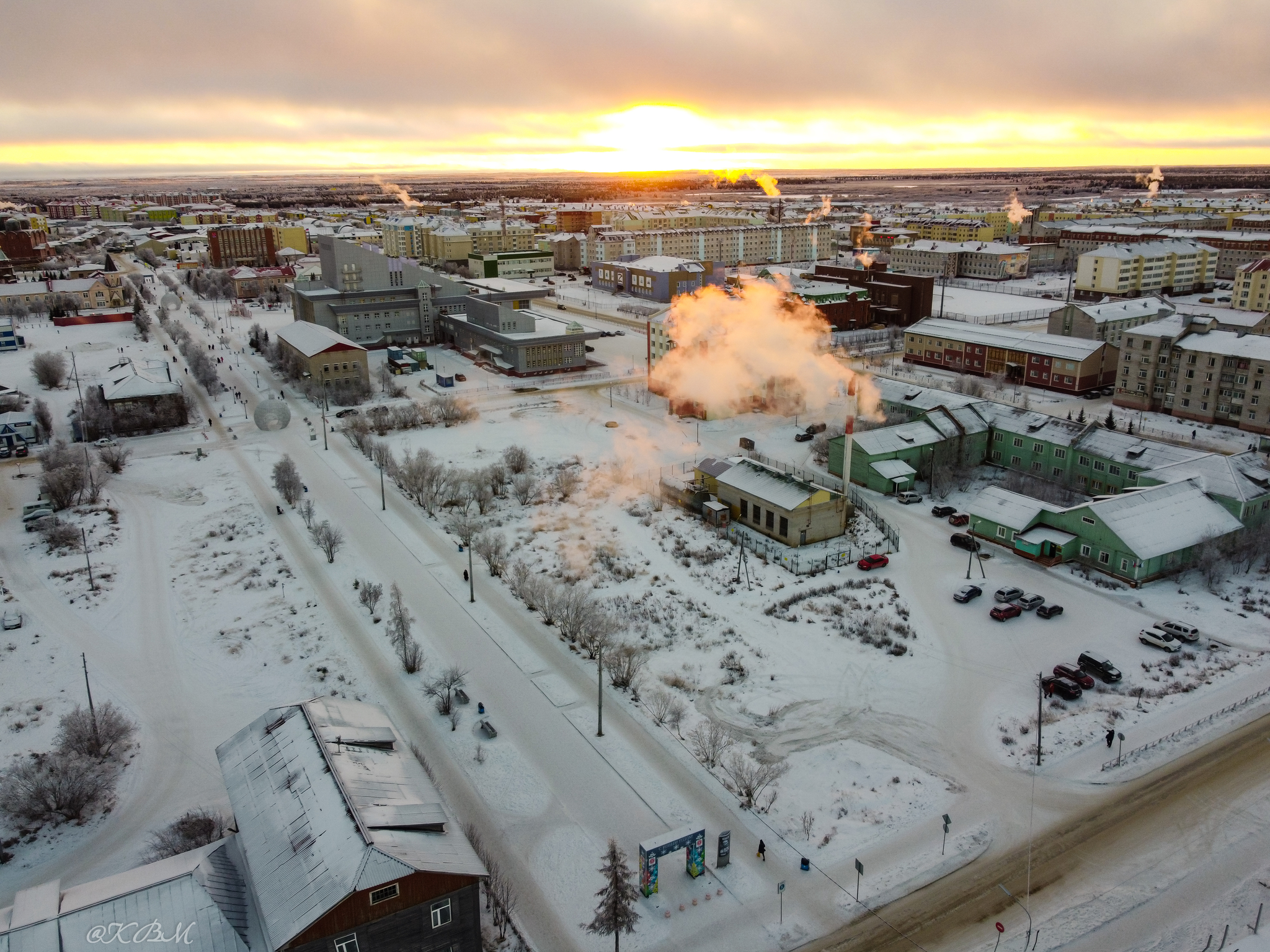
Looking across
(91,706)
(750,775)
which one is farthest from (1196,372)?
(91,706)

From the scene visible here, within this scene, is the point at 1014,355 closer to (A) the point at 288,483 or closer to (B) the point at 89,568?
(A) the point at 288,483

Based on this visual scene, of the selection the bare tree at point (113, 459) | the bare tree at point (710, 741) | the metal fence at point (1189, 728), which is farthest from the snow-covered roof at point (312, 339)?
the metal fence at point (1189, 728)

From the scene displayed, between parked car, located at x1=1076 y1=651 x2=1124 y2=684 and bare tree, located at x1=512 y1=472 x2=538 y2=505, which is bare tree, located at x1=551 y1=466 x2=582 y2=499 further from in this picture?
parked car, located at x1=1076 y1=651 x2=1124 y2=684

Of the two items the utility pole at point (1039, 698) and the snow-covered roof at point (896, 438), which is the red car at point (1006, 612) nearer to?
the utility pole at point (1039, 698)

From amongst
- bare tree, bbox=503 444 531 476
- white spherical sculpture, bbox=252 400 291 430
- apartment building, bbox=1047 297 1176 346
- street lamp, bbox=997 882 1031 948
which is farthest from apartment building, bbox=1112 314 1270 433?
white spherical sculpture, bbox=252 400 291 430

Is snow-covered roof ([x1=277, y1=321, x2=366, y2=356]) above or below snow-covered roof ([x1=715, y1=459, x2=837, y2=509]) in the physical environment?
above

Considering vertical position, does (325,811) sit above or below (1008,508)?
above
